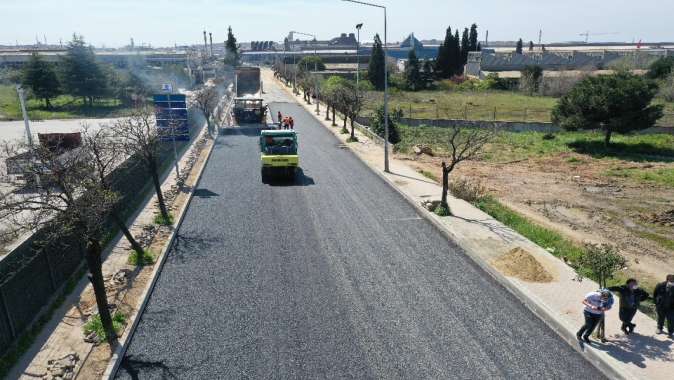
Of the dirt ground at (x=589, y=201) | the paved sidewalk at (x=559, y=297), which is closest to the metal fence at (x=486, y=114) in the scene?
the dirt ground at (x=589, y=201)

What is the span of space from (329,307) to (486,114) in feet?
147

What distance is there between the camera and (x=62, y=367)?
30.7 ft

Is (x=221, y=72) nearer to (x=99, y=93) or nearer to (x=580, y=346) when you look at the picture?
(x=99, y=93)

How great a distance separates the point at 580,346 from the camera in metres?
10.0

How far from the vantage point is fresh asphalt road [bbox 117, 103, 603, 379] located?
959cm

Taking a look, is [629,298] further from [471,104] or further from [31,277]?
[471,104]

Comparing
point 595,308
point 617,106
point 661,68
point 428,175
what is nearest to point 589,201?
point 428,175

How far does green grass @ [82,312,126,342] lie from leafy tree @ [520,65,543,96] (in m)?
73.4

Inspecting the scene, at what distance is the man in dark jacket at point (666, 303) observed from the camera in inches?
396

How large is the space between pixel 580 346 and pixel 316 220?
10346 millimetres

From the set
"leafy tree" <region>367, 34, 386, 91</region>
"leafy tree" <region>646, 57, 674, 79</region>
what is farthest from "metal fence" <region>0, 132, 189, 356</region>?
"leafy tree" <region>646, 57, 674, 79</region>

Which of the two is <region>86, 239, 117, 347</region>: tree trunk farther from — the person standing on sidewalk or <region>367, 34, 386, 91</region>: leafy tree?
<region>367, 34, 386, 91</region>: leafy tree

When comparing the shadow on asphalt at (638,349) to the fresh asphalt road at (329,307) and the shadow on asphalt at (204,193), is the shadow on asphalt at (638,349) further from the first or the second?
the shadow on asphalt at (204,193)

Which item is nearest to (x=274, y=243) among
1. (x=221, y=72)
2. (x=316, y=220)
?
(x=316, y=220)
